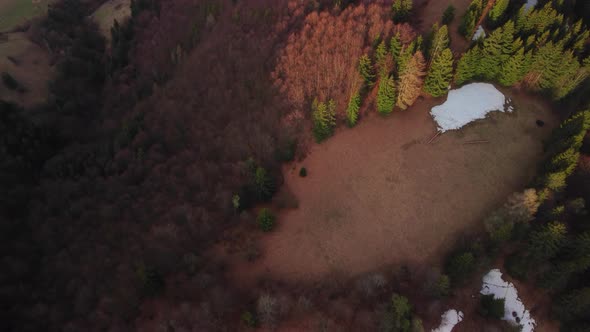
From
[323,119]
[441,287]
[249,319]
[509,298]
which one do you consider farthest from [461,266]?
[323,119]

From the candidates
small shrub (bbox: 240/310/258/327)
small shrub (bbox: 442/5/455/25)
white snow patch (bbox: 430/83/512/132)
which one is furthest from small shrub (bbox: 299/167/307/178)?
small shrub (bbox: 442/5/455/25)

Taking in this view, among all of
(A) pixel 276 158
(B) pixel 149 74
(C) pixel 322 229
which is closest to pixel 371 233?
(C) pixel 322 229

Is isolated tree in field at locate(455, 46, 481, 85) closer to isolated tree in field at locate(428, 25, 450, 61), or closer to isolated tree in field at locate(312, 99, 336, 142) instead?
isolated tree in field at locate(428, 25, 450, 61)

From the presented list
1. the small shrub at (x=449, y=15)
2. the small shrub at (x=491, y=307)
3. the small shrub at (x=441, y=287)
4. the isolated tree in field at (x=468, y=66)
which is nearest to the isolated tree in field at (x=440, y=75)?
the isolated tree in field at (x=468, y=66)

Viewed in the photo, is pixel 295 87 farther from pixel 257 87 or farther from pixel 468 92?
pixel 468 92

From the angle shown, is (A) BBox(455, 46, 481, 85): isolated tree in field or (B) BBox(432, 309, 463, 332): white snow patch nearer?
(B) BBox(432, 309, 463, 332): white snow patch

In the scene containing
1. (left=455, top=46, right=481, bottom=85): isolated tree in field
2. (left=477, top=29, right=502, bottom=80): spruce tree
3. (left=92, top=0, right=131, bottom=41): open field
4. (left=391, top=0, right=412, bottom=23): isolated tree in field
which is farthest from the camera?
(left=92, top=0, right=131, bottom=41): open field
